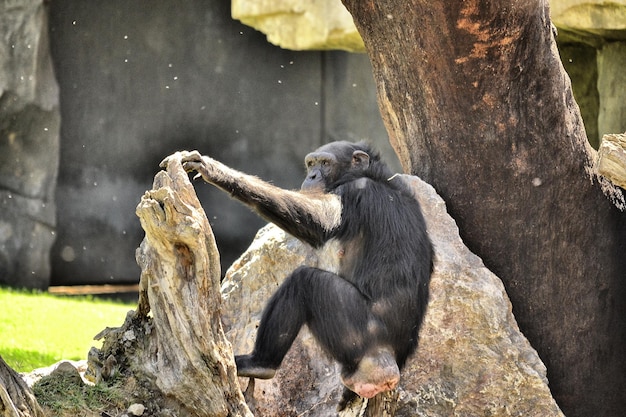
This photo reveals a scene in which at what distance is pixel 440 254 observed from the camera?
502 centimetres

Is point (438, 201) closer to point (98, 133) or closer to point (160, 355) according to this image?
point (160, 355)

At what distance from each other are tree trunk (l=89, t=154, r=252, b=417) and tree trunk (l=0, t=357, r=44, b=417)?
0.59 m

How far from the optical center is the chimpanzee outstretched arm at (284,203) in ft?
14.3

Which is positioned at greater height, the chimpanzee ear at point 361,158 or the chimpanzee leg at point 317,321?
the chimpanzee ear at point 361,158

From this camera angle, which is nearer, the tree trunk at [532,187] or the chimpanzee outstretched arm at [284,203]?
the chimpanzee outstretched arm at [284,203]

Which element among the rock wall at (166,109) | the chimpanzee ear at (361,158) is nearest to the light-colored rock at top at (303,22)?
the rock wall at (166,109)

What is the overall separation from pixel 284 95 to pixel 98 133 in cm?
248

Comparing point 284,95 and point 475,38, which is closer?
point 475,38

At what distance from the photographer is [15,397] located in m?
3.60

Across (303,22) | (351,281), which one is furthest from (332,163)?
(303,22)

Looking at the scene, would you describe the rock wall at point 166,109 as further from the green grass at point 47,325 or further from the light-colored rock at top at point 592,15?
the light-colored rock at top at point 592,15

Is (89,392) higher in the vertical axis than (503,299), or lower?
lower

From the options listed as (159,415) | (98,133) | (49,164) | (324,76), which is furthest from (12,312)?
(324,76)

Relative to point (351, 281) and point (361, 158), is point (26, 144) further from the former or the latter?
point (351, 281)
